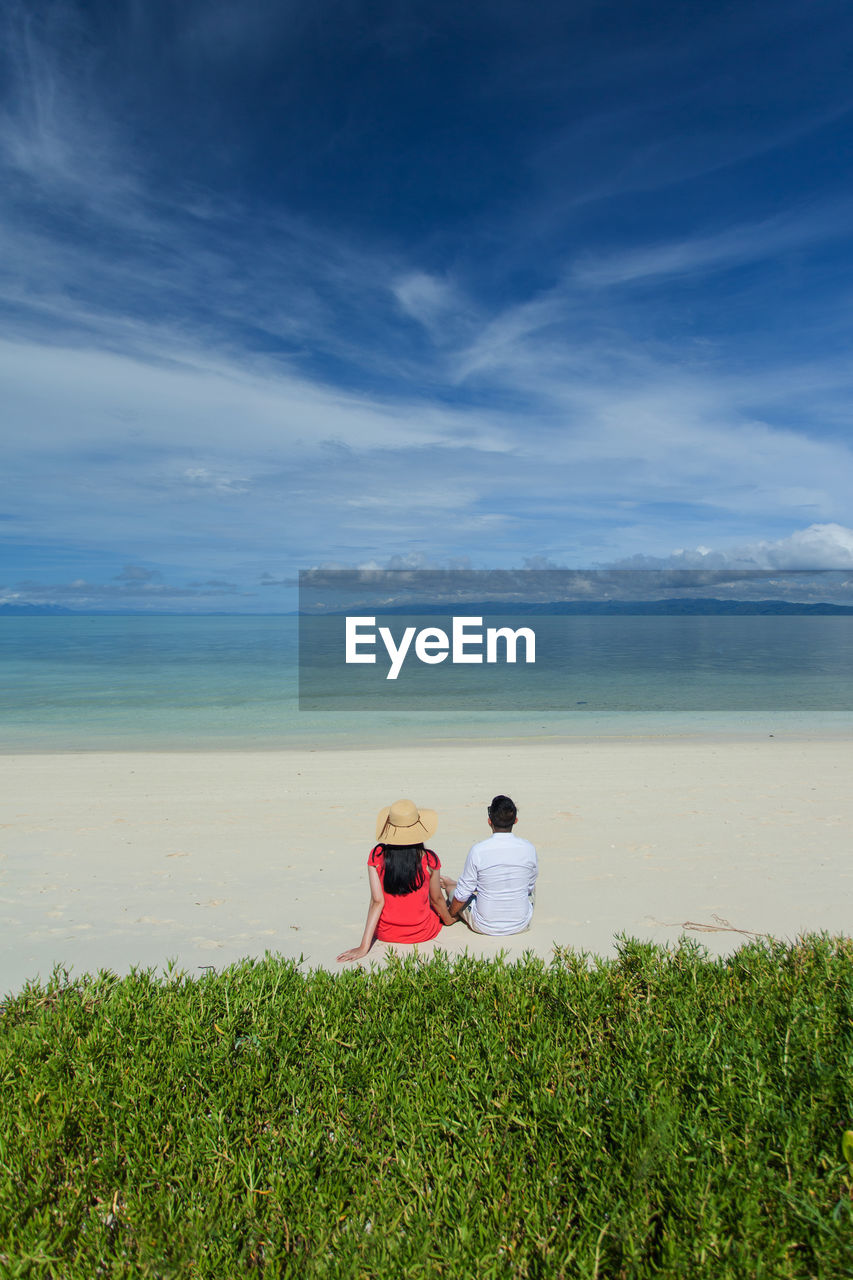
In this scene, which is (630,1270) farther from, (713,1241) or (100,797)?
(100,797)

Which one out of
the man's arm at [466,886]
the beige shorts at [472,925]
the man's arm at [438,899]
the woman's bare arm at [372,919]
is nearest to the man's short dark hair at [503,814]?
the man's arm at [466,886]

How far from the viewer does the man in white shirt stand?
677 cm

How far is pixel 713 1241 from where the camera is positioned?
2.52 meters

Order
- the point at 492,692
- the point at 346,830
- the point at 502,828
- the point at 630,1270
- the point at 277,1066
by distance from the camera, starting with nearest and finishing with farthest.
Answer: the point at 630,1270, the point at 277,1066, the point at 502,828, the point at 346,830, the point at 492,692

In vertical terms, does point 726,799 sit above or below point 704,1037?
below

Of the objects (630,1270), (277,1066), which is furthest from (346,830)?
(630,1270)

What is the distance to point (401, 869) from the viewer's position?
22.0 ft

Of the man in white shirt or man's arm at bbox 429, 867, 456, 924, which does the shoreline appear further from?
the man in white shirt

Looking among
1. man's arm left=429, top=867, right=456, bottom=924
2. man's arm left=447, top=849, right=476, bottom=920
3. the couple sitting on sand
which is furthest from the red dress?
man's arm left=447, top=849, right=476, bottom=920

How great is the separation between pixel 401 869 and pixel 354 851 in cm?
374

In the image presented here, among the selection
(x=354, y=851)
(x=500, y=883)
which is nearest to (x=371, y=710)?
(x=354, y=851)

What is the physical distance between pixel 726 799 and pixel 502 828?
7939 millimetres

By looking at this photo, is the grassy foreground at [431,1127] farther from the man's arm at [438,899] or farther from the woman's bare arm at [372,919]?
the man's arm at [438,899]

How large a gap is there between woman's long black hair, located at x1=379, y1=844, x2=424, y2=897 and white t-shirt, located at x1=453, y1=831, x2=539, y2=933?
1.52ft
